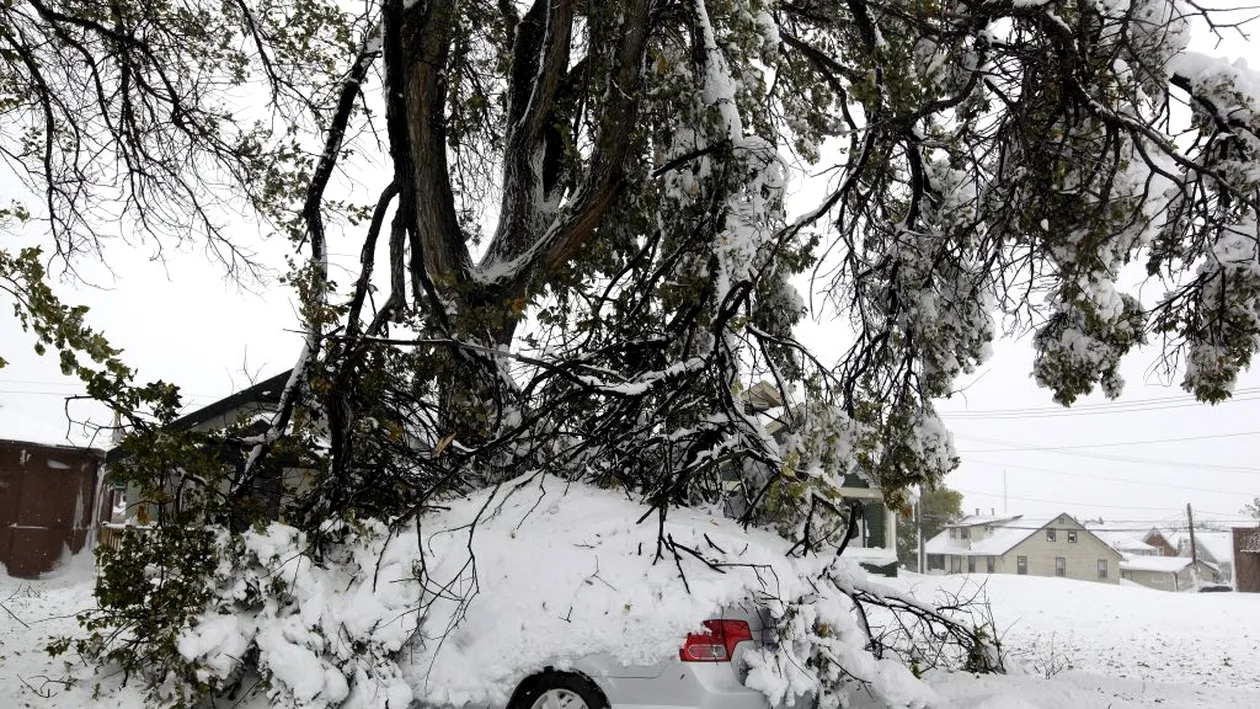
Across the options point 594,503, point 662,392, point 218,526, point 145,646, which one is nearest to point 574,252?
point 662,392

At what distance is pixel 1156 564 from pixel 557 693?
80798 mm

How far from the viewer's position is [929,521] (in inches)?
2384

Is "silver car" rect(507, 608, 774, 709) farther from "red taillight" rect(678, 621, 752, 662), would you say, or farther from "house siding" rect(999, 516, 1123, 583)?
"house siding" rect(999, 516, 1123, 583)

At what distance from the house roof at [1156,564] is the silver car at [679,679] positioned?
7532 centimetres

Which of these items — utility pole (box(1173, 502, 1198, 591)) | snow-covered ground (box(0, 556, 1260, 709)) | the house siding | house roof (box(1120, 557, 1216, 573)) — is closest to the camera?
snow-covered ground (box(0, 556, 1260, 709))

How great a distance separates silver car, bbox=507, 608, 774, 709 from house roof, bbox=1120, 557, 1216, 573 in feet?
247

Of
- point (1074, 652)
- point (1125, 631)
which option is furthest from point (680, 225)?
point (1125, 631)

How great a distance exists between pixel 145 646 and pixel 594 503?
10.5ft

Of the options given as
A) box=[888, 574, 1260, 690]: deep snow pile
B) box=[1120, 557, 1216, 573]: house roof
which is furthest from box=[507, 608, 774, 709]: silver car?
box=[1120, 557, 1216, 573]: house roof

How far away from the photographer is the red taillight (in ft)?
14.6

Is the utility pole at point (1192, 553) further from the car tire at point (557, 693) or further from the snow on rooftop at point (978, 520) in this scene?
the car tire at point (557, 693)

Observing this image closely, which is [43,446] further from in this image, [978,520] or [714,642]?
[978,520]

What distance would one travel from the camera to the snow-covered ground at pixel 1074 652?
5719mm

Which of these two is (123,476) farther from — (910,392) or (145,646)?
(910,392)
